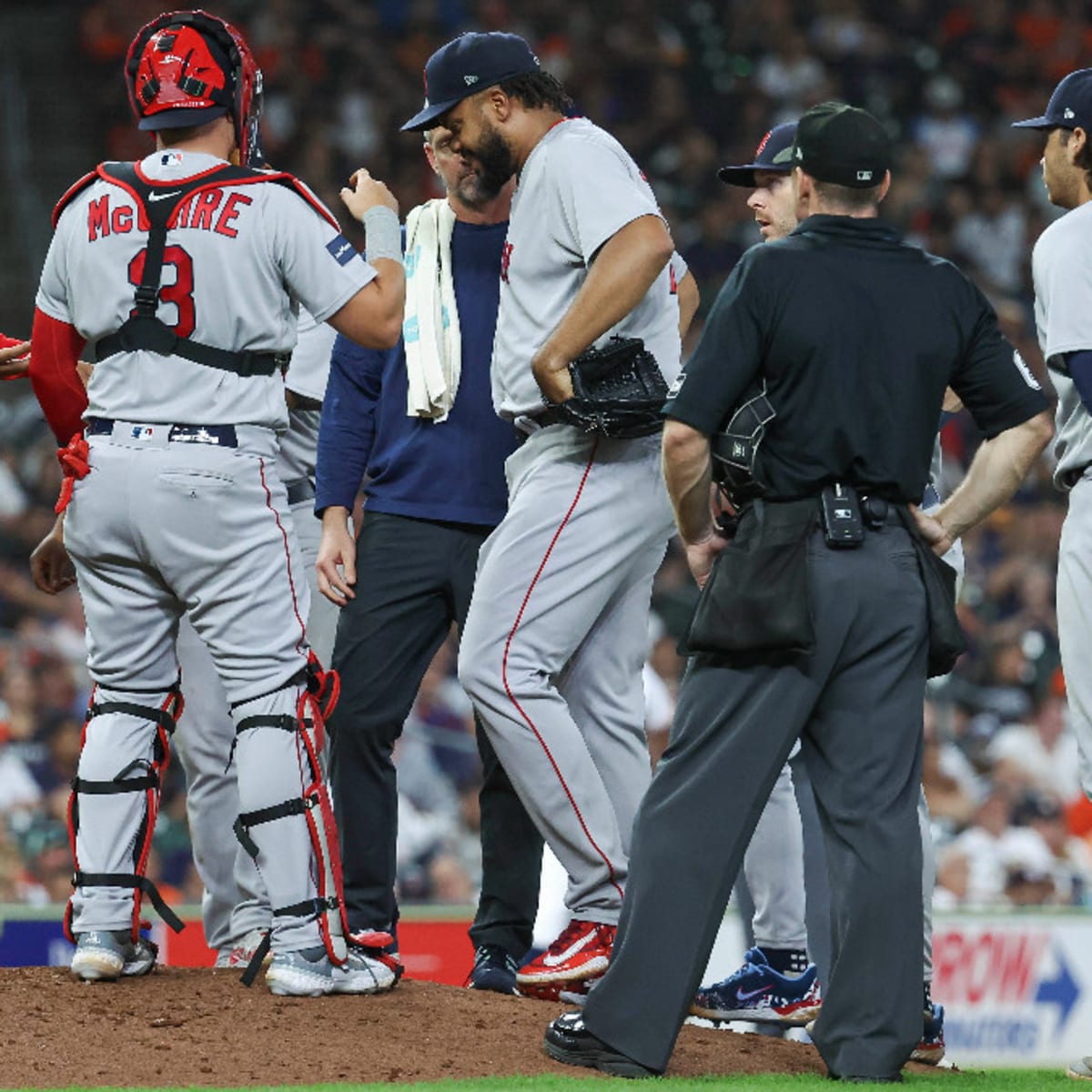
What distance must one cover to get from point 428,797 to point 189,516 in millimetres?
6889

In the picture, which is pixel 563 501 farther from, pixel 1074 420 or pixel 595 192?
pixel 1074 420

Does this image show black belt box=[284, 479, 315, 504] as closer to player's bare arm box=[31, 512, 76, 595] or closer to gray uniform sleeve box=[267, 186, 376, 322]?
player's bare arm box=[31, 512, 76, 595]

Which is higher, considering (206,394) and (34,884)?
(206,394)

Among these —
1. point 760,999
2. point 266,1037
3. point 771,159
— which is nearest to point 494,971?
point 760,999

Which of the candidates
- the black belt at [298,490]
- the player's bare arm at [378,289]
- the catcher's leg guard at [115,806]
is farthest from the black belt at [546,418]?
the catcher's leg guard at [115,806]

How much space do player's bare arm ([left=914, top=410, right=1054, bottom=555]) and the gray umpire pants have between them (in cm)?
11

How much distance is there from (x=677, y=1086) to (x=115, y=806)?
163 cm

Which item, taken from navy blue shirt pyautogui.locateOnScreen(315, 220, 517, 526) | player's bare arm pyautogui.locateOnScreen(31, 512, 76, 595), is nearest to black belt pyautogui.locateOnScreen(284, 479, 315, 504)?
navy blue shirt pyautogui.locateOnScreen(315, 220, 517, 526)

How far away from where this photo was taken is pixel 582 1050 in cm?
420

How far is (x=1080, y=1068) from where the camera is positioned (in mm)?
4664

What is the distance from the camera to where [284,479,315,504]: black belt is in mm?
5922

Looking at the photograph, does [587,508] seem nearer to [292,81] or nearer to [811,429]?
[811,429]

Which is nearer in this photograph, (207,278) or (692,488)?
(692,488)

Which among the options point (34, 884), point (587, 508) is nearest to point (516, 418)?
point (587, 508)
